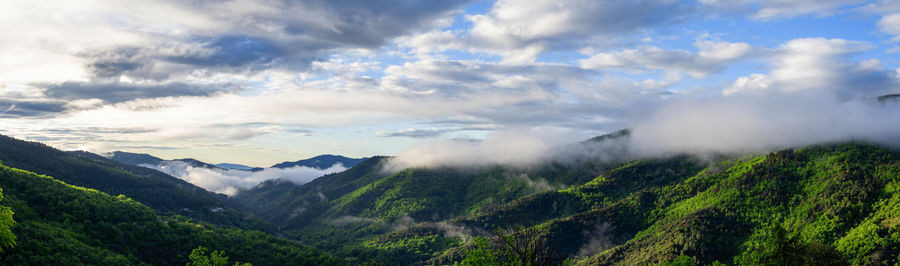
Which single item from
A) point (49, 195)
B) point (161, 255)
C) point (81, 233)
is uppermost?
point (49, 195)

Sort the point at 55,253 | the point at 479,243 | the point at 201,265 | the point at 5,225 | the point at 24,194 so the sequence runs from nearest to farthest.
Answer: the point at 5,225
the point at 479,243
the point at 201,265
the point at 55,253
the point at 24,194

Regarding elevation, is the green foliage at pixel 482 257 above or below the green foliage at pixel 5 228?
below

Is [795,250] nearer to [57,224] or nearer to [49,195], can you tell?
[57,224]

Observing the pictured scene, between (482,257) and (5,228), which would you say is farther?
(482,257)

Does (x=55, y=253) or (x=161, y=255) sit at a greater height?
(x=55, y=253)

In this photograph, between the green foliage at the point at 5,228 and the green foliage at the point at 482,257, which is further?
the green foliage at the point at 482,257

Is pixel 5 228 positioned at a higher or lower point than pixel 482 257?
higher

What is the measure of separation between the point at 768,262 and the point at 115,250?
229186mm

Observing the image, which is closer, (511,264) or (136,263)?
(511,264)

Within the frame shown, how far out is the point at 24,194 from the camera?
634 ft

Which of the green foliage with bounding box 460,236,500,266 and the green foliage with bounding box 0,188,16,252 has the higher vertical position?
the green foliage with bounding box 0,188,16,252

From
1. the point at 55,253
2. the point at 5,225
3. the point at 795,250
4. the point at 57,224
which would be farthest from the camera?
the point at 57,224

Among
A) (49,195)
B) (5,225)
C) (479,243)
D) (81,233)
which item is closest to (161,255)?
(81,233)

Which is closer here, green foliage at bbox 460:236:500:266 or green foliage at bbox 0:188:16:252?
green foliage at bbox 0:188:16:252
